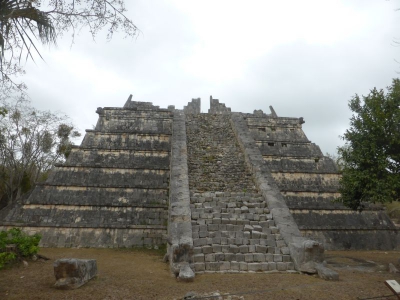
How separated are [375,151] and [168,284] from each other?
22.8ft

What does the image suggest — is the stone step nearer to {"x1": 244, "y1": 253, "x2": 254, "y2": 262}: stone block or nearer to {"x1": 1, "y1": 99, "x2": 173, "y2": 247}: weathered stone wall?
{"x1": 244, "y1": 253, "x2": 254, "y2": 262}: stone block

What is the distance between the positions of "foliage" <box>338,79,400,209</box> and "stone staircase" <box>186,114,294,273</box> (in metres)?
2.90

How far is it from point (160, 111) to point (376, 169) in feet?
36.4

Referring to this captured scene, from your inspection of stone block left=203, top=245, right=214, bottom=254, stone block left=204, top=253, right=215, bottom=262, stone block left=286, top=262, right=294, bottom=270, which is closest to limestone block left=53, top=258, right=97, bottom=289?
stone block left=204, top=253, right=215, bottom=262

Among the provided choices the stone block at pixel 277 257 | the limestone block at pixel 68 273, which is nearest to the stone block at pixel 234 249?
the stone block at pixel 277 257

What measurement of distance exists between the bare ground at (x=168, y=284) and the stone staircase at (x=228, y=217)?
2.00ft

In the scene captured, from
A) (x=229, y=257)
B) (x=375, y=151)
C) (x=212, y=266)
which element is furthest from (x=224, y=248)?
(x=375, y=151)

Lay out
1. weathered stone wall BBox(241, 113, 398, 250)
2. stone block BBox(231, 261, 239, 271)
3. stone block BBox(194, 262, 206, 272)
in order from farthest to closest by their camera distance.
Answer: weathered stone wall BBox(241, 113, 398, 250) < stone block BBox(231, 261, 239, 271) < stone block BBox(194, 262, 206, 272)

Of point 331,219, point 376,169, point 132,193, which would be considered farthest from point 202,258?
point 331,219

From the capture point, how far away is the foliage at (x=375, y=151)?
26.9 ft

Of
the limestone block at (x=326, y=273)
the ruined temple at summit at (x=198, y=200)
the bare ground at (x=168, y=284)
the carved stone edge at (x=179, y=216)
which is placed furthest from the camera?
the ruined temple at summit at (x=198, y=200)

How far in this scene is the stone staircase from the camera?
7.75 metres

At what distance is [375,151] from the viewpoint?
8.58m

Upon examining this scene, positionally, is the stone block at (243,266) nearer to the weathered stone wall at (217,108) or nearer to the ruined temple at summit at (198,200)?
the ruined temple at summit at (198,200)
